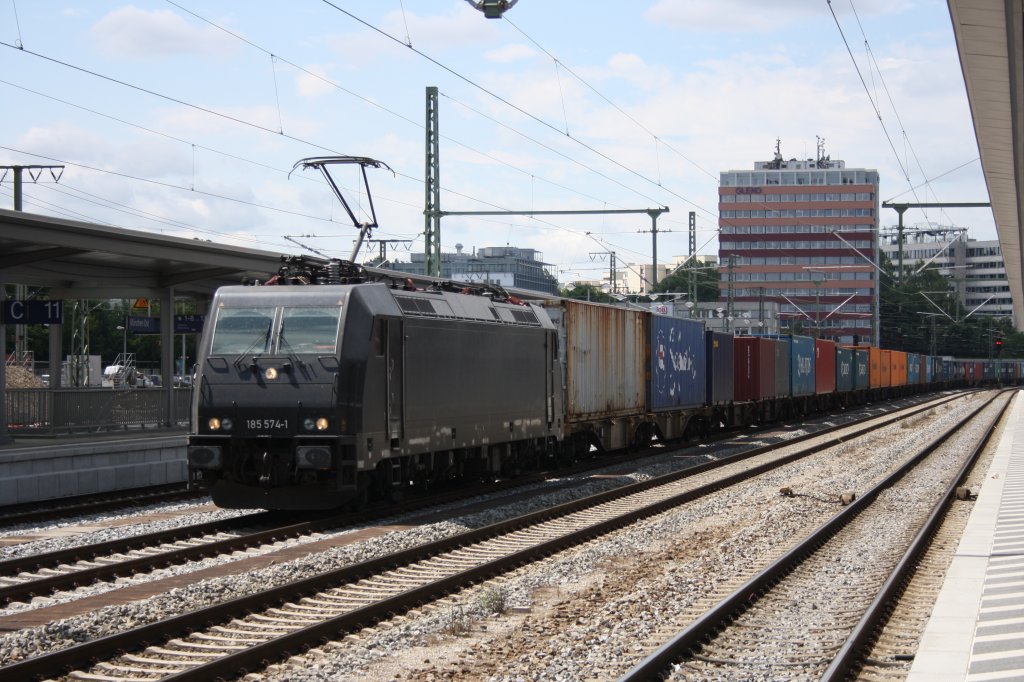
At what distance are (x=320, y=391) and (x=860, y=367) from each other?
49.3 meters

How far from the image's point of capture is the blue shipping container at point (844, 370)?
5347 centimetres

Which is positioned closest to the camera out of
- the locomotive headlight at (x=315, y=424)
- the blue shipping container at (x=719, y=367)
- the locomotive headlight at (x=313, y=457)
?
the locomotive headlight at (x=313, y=457)

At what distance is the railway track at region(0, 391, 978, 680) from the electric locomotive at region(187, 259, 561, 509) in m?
2.03

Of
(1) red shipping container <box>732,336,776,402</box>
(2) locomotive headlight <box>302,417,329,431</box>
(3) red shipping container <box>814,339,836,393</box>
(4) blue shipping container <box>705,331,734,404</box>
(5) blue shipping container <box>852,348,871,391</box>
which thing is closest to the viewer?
(2) locomotive headlight <box>302,417,329,431</box>

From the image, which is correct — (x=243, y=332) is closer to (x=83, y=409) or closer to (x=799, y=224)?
(x=83, y=409)

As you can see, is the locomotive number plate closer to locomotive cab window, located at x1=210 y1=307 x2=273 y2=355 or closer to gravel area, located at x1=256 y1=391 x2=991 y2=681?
locomotive cab window, located at x1=210 y1=307 x2=273 y2=355

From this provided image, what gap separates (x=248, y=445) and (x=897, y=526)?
8.61m

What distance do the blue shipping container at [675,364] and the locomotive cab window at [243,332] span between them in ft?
46.4

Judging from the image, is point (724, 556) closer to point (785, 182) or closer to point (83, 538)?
point (83, 538)

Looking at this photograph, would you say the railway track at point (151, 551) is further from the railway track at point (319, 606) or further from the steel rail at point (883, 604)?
the steel rail at point (883, 604)

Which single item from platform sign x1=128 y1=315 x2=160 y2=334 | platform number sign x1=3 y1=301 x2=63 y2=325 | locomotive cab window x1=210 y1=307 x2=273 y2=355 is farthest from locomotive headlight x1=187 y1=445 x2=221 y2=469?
platform sign x1=128 y1=315 x2=160 y2=334

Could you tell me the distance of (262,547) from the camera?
1322 cm

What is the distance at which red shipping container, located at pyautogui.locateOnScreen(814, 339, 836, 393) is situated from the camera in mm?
47906

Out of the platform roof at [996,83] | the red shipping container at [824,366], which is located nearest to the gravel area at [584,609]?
the platform roof at [996,83]
